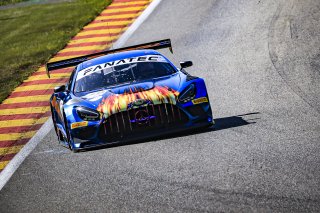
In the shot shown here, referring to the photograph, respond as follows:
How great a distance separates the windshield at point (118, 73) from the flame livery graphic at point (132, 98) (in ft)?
2.83

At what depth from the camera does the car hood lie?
937 cm

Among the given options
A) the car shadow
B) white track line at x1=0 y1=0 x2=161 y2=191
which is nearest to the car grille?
the car shadow

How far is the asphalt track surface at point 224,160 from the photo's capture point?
7.35 metres

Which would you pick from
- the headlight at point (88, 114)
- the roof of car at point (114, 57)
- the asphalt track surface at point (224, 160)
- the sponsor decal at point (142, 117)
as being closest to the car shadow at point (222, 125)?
the asphalt track surface at point (224, 160)

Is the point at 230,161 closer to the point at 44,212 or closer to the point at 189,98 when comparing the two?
the point at 189,98

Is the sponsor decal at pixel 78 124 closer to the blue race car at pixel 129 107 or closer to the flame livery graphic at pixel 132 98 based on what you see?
the blue race car at pixel 129 107

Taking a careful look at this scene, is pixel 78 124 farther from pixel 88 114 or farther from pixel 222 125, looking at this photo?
pixel 222 125

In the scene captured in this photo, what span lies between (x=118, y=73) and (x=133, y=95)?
123cm

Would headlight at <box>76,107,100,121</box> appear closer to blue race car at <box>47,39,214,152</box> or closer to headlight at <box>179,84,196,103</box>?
blue race car at <box>47,39,214,152</box>

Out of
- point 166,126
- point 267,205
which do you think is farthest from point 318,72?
point 267,205

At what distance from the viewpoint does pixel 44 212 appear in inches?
305

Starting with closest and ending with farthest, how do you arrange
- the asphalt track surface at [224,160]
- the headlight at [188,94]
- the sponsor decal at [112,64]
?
1. the asphalt track surface at [224,160]
2. the headlight at [188,94]
3. the sponsor decal at [112,64]

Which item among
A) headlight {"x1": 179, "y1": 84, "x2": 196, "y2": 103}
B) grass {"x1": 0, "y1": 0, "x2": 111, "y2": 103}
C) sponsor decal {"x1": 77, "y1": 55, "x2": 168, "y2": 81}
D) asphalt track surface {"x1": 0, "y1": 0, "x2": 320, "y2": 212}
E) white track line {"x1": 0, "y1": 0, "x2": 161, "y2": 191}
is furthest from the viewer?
grass {"x1": 0, "y1": 0, "x2": 111, "y2": 103}

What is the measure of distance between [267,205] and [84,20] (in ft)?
52.8
